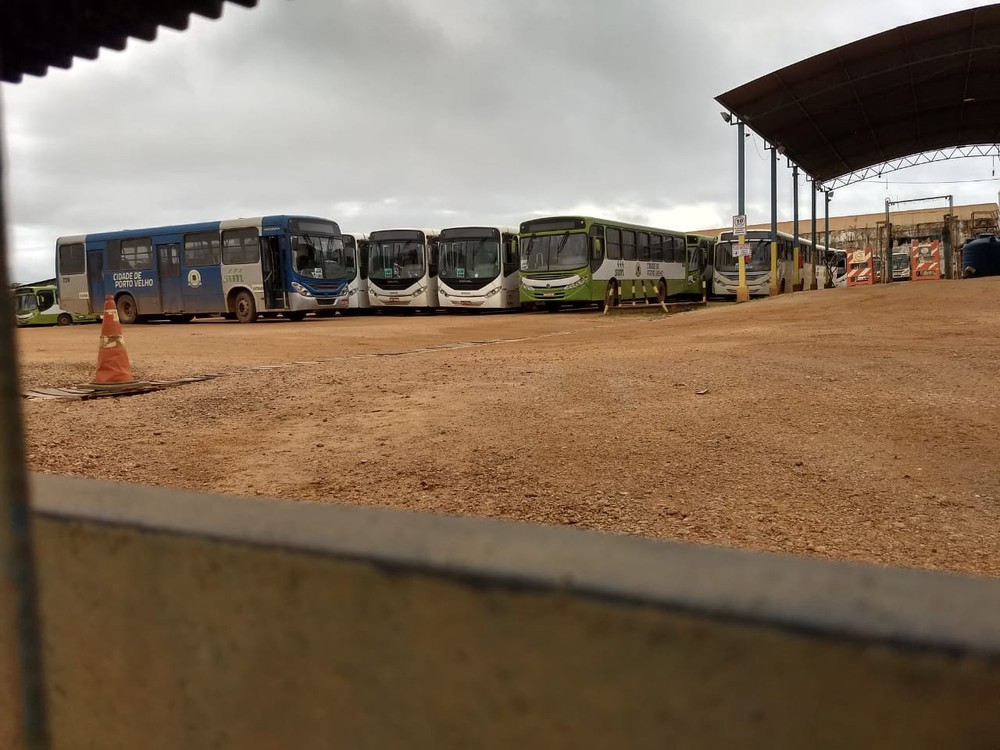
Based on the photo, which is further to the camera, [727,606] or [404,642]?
[404,642]

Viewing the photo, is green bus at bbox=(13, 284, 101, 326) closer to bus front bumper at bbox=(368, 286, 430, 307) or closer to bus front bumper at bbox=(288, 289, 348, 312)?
bus front bumper at bbox=(368, 286, 430, 307)

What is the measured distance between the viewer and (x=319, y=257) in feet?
68.9

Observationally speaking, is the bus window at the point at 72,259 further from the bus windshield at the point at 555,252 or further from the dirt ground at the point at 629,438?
the dirt ground at the point at 629,438

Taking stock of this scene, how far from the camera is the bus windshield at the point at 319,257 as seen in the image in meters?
20.5

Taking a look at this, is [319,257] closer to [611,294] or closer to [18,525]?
[611,294]

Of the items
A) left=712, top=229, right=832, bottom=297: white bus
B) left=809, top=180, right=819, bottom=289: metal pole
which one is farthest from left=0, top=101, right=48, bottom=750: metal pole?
left=809, top=180, right=819, bottom=289: metal pole

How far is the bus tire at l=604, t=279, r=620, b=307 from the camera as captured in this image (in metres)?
22.5

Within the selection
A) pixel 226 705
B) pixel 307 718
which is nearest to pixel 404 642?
pixel 307 718

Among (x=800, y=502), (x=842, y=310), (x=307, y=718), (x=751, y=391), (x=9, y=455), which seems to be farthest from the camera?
(x=842, y=310)

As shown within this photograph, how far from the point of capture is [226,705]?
1188mm

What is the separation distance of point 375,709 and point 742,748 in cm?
49

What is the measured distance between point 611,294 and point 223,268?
10.8 m

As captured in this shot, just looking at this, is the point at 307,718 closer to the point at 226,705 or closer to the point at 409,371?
the point at 226,705

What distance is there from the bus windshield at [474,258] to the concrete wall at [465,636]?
2226 centimetres
